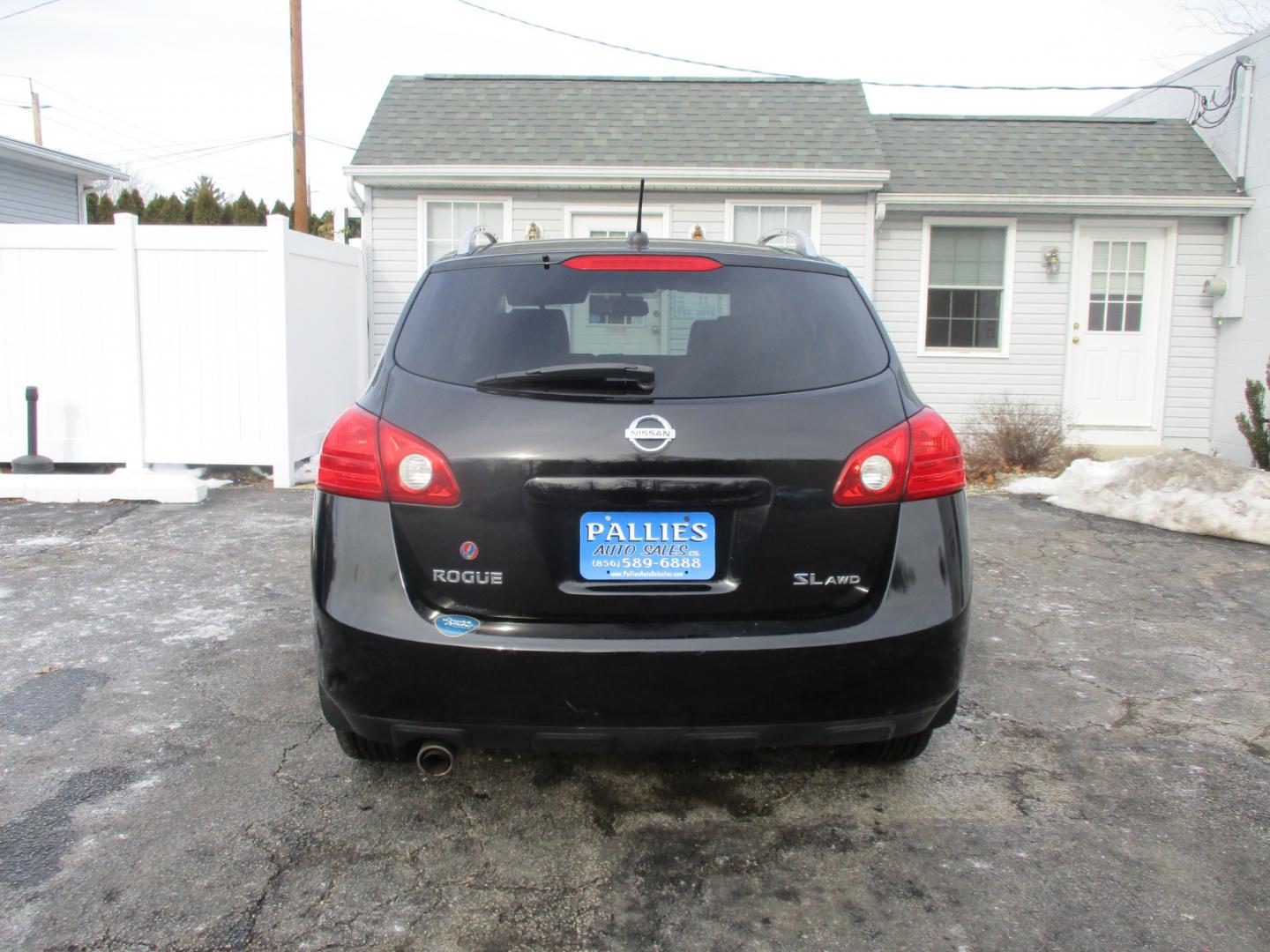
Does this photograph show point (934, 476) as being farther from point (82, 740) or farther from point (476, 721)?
point (82, 740)

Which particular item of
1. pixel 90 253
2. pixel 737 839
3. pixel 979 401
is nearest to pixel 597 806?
pixel 737 839

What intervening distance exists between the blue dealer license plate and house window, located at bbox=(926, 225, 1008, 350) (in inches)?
389

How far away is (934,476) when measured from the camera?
2.48m

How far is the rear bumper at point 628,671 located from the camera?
2.28 m

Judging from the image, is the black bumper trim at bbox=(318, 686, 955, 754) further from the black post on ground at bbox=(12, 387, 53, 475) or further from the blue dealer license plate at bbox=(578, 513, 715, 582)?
the black post on ground at bbox=(12, 387, 53, 475)

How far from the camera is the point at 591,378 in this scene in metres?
2.42

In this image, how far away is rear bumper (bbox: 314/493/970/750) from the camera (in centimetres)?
228

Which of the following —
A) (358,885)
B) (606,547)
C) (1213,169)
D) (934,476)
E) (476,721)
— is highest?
(1213,169)

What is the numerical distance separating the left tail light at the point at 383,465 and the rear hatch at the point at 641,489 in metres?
0.03

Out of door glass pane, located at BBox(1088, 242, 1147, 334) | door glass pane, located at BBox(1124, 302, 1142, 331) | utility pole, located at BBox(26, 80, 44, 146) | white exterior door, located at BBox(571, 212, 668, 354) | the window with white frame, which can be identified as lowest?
white exterior door, located at BBox(571, 212, 668, 354)

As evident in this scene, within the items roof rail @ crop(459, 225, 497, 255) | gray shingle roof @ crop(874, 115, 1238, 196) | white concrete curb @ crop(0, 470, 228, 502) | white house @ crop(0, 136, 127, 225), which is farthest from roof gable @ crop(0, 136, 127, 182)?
roof rail @ crop(459, 225, 497, 255)

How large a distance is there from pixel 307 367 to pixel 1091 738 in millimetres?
7104

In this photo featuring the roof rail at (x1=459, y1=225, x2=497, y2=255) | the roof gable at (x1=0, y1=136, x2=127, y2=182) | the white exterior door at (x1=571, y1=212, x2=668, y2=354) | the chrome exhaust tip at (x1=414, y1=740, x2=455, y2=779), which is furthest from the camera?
the roof gable at (x1=0, y1=136, x2=127, y2=182)

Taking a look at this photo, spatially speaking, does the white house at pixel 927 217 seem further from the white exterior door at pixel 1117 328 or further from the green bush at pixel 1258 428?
the green bush at pixel 1258 428
